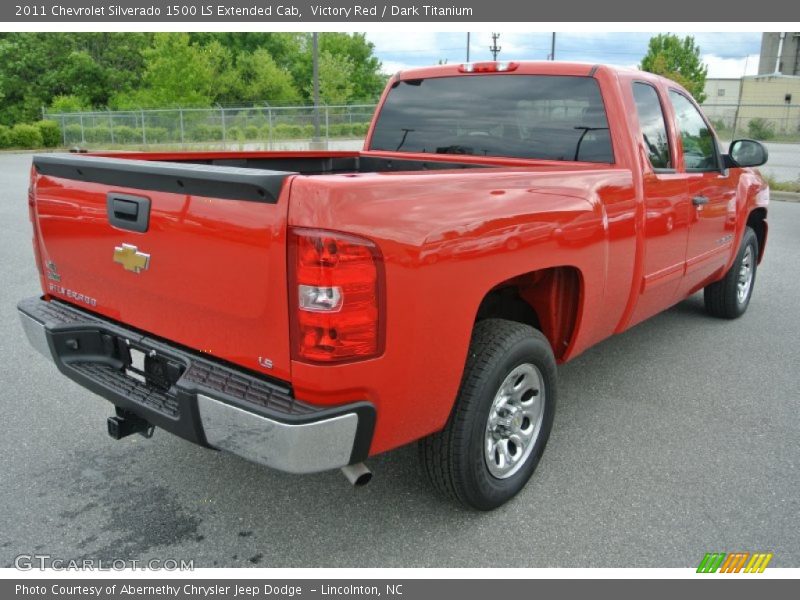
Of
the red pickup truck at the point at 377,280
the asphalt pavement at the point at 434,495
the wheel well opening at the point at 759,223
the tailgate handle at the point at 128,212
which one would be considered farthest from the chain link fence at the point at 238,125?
the tailgate handle at the point at 128,212

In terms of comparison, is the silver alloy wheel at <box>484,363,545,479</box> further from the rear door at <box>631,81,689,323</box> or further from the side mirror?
the side mirror

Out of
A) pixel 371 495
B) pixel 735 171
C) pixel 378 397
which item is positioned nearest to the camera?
pixel 378 397

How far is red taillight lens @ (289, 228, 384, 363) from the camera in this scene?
2.10 meters

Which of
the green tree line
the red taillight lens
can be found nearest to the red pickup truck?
the red taillight lens

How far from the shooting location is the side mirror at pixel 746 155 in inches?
189

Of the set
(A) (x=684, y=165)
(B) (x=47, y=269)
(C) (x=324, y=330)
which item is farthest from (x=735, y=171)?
(B) (x=47, y=269)

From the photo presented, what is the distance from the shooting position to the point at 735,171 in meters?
5.08

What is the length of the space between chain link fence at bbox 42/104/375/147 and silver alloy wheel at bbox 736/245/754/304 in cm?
2654

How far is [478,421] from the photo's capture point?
2.69 meters

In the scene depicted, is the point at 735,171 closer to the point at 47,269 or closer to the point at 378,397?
the point at 378,397

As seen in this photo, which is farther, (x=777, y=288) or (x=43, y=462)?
(x=777, y=288)

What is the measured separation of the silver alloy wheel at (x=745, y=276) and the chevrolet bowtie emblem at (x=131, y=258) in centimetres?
503

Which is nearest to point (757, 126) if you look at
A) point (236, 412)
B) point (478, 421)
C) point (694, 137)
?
point (694, 137)

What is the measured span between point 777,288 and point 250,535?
6.18m
